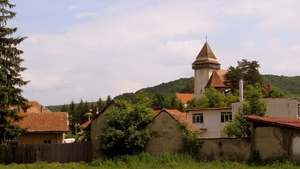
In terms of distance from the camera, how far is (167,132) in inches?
1088

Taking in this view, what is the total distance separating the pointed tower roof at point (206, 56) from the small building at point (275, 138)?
95.6 metres

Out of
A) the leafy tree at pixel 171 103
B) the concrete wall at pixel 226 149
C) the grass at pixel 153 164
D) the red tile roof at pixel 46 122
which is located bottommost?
the grass at pixel 153 164

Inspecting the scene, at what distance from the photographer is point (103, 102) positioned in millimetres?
101250

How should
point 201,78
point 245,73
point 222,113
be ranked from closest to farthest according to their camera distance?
point 222,113 < point 245,73 < point 201,78

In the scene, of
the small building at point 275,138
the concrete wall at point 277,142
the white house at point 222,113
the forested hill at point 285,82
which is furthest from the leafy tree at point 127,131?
the forested hill at point 285,82

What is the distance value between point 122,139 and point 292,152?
10.2 metres

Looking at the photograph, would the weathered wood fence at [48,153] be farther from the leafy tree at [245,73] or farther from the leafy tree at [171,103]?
the leafy tree at [245,73]

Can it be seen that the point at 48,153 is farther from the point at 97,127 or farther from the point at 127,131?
the point at 127,131

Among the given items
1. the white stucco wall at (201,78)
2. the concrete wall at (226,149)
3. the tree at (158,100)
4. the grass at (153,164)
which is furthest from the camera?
the white stucco wall at (201,78)

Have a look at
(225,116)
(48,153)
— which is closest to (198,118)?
(225,116)

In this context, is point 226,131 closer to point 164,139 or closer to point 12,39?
point 164,139

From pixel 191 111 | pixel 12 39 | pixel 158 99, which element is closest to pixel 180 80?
pixel 158 99

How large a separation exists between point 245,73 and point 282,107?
50087mm

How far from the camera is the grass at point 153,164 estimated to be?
2381 cm
